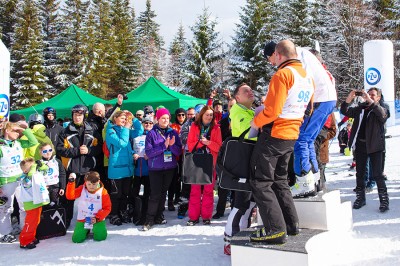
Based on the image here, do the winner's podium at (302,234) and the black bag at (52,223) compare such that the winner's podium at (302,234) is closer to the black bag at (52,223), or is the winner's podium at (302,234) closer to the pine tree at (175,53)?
the black bag at (52,223)

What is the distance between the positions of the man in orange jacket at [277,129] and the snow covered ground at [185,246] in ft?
1.44

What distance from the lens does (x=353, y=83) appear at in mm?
30531

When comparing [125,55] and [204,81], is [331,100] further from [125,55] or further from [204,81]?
[125,55]

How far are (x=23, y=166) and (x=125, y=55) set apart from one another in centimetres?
3841

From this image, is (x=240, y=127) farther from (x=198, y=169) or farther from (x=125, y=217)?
(x=125, y=217)

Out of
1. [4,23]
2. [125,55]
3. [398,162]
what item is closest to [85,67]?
[125,55]

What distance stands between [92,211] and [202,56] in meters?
27.0

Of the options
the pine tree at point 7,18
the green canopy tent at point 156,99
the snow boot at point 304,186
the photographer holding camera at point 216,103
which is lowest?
the snow boot at point 304,186

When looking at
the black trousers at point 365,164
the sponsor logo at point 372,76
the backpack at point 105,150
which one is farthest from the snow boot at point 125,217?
the sponsor logo at point 372,76

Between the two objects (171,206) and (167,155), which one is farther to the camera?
(171,206)

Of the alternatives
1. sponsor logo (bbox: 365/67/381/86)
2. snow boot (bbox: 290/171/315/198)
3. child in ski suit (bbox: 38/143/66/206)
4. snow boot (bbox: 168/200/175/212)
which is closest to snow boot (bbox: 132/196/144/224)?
snow boot (bbox: 168/200/175/212)

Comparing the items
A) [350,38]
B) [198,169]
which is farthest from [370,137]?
[350,38]

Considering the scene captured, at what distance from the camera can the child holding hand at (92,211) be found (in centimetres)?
446

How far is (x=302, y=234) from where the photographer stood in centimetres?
340
